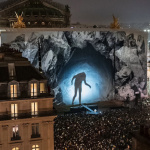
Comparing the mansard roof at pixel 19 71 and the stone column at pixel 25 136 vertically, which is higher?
the mansard roof at pixel 19 71

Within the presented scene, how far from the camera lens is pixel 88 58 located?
157 ft

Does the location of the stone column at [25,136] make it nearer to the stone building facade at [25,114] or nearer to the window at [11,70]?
the stone building facade at [25,114]

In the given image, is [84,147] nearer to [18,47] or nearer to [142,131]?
[142,131]

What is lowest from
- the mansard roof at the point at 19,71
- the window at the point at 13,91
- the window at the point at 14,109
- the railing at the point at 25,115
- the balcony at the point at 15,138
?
the balcony at the point at 15,138

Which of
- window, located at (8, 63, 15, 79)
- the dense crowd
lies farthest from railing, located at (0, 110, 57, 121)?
the dense crowd

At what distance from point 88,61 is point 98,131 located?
67.9 feet

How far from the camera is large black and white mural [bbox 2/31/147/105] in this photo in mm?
45281

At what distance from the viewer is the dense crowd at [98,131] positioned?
24.8m

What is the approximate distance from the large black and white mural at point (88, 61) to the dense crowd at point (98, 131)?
42.6 ft

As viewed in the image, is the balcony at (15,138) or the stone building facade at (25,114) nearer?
the stone building facade at (25,114)

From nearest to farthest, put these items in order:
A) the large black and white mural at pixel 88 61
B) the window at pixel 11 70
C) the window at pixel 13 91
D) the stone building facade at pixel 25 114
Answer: the stone building facade at pixel 25 114, the window at pixel 13 91, the window at pixel 11 70, the large black and white mural at pixel 88 61

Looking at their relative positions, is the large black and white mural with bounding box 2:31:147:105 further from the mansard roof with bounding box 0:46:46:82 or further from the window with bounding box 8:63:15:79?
the window with bounding box 8:63:15:79

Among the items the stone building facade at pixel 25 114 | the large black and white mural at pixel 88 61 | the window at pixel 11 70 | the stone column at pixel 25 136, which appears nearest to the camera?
the stone building facade at pixel 25 114

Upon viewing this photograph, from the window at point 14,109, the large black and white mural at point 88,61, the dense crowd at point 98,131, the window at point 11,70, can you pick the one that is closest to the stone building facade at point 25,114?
the window at point 14,109
